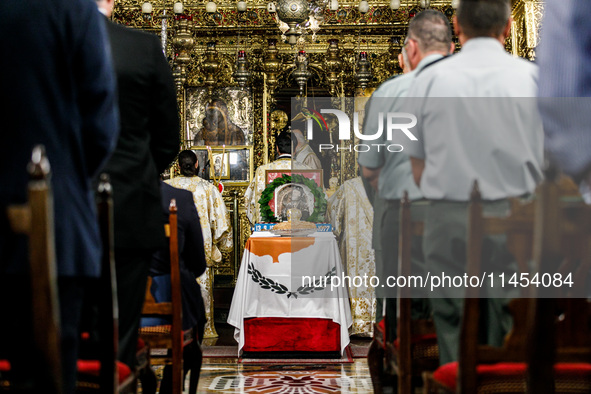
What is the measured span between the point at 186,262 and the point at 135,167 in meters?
1.60

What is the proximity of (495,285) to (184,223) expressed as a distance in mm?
2199

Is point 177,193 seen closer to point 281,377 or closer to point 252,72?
point 281,377

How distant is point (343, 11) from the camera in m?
10.0

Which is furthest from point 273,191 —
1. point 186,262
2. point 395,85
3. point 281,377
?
point 395,85

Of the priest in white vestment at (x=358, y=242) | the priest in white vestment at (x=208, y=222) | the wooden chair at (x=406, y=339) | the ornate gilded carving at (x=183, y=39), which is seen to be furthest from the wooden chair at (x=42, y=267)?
the ornate gilded carving at (x=183, y=39)

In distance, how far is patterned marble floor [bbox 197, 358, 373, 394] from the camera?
15.5ft

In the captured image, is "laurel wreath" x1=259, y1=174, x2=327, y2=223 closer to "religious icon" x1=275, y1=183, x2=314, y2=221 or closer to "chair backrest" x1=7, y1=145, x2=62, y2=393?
"religious icon" x1=275, y1=183, x2=314, y2=221

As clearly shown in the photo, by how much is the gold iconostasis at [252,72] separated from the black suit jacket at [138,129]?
694 cm

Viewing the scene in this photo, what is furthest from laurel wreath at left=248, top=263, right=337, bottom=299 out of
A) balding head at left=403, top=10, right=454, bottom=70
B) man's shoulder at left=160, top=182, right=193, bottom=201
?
balding head at left=403, top=10, right=454, bottom=70

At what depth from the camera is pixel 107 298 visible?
2.22m

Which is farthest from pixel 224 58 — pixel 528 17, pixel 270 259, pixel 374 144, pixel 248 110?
pixel 374 144

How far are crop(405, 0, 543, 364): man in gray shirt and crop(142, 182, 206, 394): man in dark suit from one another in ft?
5.77

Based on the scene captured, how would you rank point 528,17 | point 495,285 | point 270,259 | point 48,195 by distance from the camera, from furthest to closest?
point 528,17
point 270,259
point 495,285
point 48,195

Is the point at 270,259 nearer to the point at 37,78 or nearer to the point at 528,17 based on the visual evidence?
the point at 37,78
